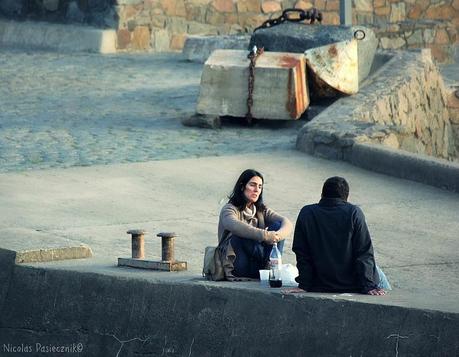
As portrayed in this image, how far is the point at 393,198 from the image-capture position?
45.8ft

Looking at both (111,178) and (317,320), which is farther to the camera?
(111,178)

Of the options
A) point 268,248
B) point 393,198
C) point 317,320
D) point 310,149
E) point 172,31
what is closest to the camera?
point 317,320

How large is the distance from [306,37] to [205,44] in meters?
3.61

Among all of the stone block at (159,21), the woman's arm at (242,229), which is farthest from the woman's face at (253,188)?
the stone block at (159,21)

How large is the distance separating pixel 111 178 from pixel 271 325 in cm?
495

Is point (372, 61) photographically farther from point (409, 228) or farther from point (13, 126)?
point (409, 228)

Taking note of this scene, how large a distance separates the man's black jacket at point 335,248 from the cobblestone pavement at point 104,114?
5776 mm

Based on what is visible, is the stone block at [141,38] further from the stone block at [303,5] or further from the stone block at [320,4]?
the stone block at [320,4]

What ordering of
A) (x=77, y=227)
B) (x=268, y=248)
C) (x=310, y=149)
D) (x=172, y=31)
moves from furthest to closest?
(x=172, y=31)
(x=310, y=149)
(x=77, y=227)
(x=268, y=248)

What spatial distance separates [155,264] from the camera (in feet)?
35.4

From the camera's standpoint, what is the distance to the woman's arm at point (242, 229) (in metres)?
10.3

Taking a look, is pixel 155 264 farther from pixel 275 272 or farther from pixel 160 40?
pixel 160 40

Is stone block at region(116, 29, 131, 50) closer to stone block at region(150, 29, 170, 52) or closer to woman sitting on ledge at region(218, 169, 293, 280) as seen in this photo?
stone block at region(150, 29, 170, 52)

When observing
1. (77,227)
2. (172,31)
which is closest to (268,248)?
(77,227)
